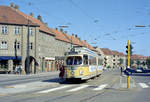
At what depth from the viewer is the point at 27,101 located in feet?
41.4

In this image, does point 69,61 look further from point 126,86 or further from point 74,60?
point 126,86

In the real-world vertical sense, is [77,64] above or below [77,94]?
above

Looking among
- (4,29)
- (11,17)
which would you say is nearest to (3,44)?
(4,29)

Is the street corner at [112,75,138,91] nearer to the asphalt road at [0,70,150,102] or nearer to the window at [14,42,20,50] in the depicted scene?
the asphalt road at [0,70,150,102]

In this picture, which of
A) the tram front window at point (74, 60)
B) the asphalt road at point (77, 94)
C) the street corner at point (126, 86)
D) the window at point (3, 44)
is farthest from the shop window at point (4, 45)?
the street corner at point (126, 86)

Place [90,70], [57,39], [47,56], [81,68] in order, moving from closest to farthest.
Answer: [81,68], [90,70], [47,56], [57,39]

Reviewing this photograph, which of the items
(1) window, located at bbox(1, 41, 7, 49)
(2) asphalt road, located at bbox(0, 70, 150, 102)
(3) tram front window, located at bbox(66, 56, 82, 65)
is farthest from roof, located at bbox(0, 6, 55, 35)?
(2) asphalt road, located at bbox(0, 70, 150, 102)

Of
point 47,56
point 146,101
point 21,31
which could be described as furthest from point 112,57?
point 146,101

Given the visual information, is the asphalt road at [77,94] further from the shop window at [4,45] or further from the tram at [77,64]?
the shop window at [4,45]

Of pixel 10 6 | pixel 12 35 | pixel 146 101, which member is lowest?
pixel 146 101

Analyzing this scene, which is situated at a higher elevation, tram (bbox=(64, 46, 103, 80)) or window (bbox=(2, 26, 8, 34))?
window (bbox=(2, 26, 8, 34))

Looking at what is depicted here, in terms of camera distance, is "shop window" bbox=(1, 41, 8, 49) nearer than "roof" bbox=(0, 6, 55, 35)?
Yes

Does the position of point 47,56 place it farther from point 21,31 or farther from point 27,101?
point 27,101

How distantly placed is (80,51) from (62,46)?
51451 mm
